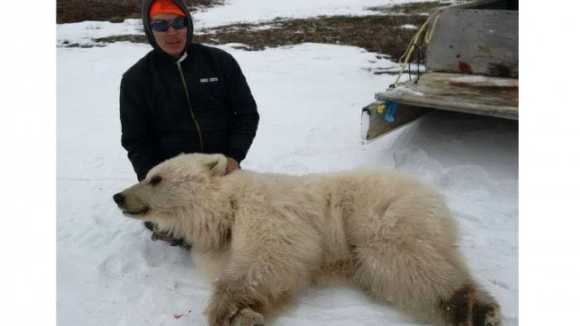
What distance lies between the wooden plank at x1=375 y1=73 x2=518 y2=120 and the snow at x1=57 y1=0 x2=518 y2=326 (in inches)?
20.8

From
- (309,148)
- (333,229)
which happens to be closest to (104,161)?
(309,148)

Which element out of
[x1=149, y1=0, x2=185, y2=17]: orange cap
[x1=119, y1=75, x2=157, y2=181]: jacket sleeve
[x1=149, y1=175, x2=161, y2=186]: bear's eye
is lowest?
[x1=149, y1=175, x2=161, y2=186]: bear's eye

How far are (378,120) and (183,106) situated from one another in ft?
7.80

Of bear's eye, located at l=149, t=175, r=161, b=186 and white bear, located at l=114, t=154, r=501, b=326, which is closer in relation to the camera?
white bear, located at l=114, t=154, r=501, b=326

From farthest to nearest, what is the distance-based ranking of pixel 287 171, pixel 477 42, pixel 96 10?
pixel 96 10, pixel 477 42, pixel 287 171

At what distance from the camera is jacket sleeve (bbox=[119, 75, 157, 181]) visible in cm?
369

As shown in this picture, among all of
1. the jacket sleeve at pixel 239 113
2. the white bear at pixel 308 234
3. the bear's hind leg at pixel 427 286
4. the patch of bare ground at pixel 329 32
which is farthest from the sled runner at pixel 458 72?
the patch of bare ground at pixel 329 32

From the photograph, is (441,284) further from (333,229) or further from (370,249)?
(333,229)

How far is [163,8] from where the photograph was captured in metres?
3.46

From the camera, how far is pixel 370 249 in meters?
2.92

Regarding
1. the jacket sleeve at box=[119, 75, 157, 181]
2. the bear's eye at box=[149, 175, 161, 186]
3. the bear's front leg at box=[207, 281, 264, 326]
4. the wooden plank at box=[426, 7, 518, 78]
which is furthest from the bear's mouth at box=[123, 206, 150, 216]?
the wooden plank at box=[426, 7, 518, 78]

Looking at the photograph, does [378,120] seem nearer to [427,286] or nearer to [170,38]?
[170,38]

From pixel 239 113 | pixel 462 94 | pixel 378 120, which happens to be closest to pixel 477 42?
pixel 462 94

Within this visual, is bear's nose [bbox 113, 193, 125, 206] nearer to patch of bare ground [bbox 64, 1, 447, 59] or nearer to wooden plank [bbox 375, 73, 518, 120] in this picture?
wooden plank [bbox 375, 73, 518, 120]
